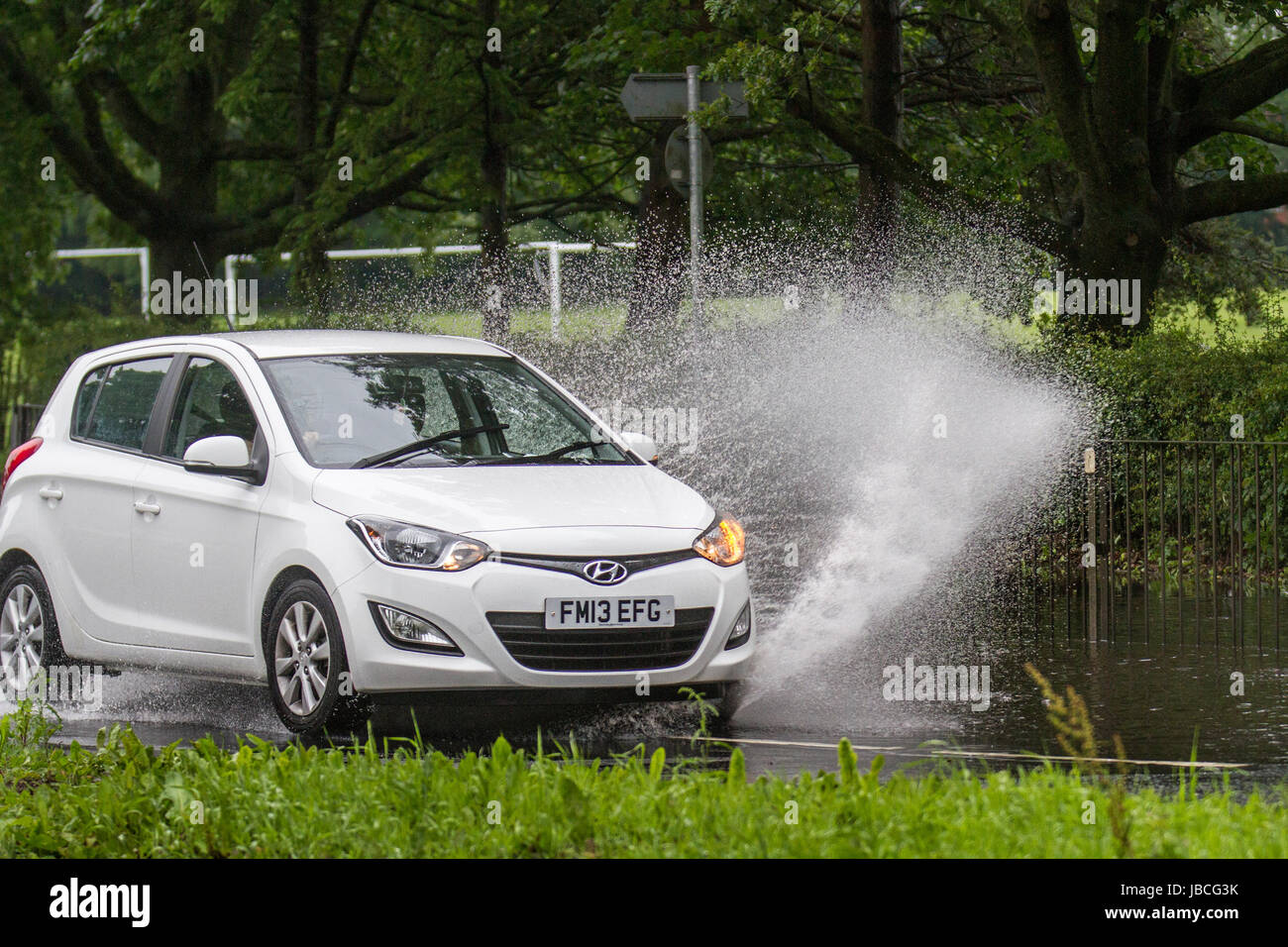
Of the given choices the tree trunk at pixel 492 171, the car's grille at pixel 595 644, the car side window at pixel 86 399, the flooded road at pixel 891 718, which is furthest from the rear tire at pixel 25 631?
the tree trunk at pixel 492 171

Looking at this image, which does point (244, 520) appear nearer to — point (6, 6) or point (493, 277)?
point (493, 277)

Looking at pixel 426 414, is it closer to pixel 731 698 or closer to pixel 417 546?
pixel 417 546

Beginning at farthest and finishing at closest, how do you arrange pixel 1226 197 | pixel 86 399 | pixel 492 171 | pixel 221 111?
pixel 221 111, pixel 492 171, pixel 1226 197, pixel 86 399

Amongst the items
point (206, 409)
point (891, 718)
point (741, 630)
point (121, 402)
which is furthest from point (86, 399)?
point (891, 718)

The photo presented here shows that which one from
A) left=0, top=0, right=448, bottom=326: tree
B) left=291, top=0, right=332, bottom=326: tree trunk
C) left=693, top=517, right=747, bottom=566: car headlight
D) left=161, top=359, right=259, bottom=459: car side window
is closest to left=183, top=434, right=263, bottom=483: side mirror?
left=161, top=359, right=259, bottom=459: car side window

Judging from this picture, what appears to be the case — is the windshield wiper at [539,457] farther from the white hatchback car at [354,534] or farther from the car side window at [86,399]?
the car side window at [86,399]

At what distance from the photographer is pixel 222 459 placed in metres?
8.60

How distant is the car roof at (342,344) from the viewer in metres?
9.43

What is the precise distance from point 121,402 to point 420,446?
2.07 m

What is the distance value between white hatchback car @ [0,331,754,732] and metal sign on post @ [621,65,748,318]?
207 inches

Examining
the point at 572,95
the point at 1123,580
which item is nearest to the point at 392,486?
the point at 1123,580

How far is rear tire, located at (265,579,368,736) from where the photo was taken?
8.04m

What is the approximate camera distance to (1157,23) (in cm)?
1480
